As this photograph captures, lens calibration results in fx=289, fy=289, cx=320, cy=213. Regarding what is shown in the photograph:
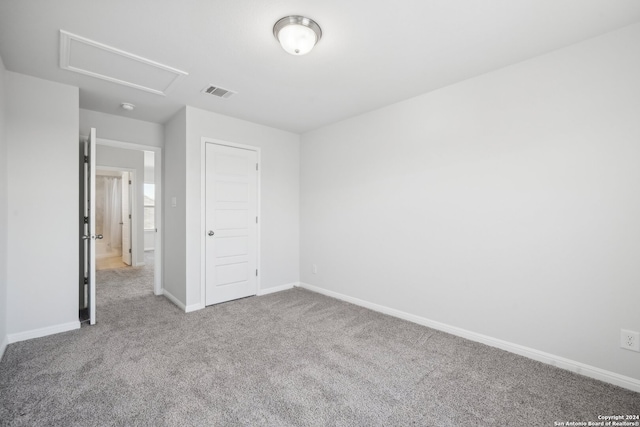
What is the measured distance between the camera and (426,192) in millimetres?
3076

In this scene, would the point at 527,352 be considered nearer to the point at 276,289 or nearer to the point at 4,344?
the point at 276,289

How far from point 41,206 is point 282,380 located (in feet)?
9.16

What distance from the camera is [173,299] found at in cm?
382

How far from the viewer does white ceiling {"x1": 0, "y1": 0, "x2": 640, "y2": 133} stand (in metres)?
1.80

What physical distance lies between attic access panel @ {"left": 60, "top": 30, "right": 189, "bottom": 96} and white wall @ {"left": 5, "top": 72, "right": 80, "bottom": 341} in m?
0.57

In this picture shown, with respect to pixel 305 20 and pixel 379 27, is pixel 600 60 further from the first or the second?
pixel 305 20

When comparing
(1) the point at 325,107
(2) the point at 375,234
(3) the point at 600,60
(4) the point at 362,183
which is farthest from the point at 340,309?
(3) the point at 600,60

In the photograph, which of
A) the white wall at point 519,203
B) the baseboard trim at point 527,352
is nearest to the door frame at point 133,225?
the white wall at point 519,203

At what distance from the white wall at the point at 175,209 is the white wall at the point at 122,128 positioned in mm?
148

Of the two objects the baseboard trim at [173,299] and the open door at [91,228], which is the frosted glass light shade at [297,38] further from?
the baseboard trim at [173,299]

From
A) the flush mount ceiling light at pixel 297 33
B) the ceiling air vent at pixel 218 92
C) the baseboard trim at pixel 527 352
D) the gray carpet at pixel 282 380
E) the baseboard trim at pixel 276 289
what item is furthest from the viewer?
the baseboard trim at pixel 276 289

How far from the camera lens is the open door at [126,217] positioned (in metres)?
6.39

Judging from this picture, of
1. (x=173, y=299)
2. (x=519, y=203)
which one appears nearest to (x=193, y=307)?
(x=173, y=299)

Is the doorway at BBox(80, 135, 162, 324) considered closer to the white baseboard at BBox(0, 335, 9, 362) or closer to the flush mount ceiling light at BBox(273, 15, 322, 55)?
the white baseboard at BBox(0, 335, 9, 362)
